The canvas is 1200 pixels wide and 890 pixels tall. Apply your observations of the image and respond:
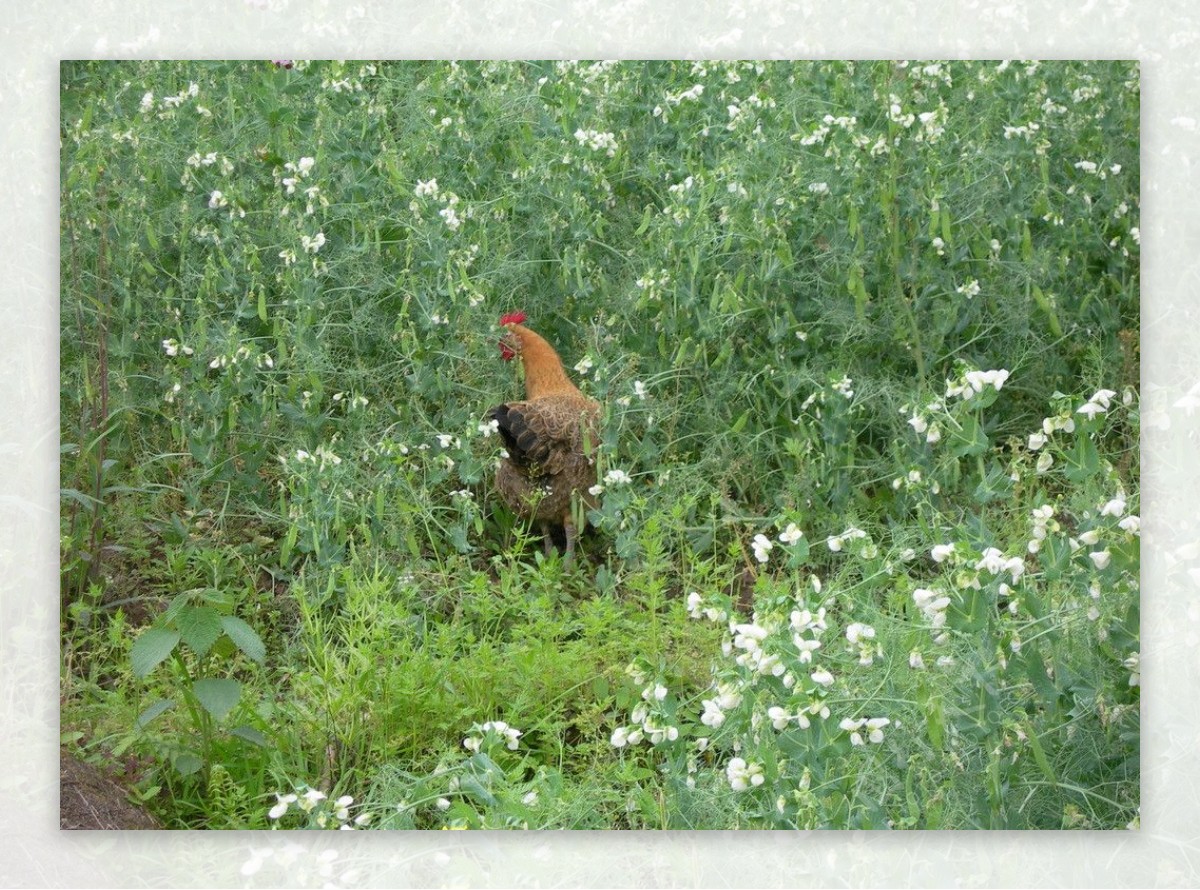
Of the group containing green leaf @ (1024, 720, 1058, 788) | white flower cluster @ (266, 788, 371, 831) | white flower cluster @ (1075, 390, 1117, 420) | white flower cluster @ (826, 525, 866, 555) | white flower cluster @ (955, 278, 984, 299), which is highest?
white flower cluster @ (955, 278, 984, 299)

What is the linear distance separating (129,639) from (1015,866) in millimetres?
1713

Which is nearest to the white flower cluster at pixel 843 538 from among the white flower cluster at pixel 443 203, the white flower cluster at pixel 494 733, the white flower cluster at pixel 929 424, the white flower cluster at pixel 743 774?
the white flower cluster at pixel 929 424

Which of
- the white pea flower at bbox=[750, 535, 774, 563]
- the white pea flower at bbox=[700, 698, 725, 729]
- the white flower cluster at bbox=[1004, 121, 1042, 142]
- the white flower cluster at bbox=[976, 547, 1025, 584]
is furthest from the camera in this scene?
the white flower cluster at bbox=[1004, 121, 1042, 142]

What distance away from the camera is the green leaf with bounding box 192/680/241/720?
259 cm

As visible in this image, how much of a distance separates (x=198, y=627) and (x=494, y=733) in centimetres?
57

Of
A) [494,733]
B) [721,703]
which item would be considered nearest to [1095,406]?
[721,703]

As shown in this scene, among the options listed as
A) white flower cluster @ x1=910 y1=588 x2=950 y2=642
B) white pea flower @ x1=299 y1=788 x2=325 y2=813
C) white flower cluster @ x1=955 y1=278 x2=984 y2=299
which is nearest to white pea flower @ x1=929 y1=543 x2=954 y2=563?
white flower cluster @ x1=910 y1=588 x2=950 y2=642

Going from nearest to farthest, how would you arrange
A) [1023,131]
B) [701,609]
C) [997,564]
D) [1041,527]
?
[997,564]
[1041,527]
[701,609]
[1023,131]

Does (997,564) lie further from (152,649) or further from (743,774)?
(152,649)

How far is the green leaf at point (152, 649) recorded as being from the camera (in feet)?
8.46

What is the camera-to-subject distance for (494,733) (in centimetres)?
258

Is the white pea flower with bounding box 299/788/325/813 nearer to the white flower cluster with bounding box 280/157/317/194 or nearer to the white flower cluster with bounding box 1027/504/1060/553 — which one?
the white flower cluster with bounding box 280/157/317/194

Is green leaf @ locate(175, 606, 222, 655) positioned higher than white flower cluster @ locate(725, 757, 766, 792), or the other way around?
green leaf @ locate(175, 606, 222, 655)

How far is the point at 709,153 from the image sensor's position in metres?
2.73
